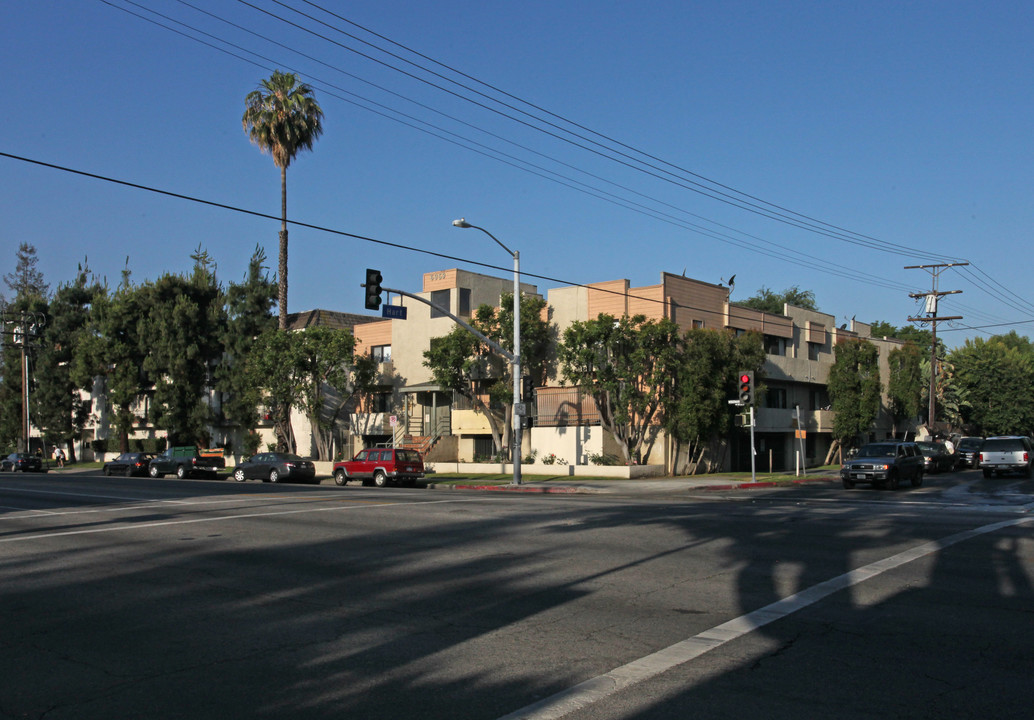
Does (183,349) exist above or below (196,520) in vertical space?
above

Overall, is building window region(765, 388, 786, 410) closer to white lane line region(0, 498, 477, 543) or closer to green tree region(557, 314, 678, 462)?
green tree region(557, 314, 678, 462)

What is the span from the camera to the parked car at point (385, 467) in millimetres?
34312

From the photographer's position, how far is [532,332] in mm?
40250

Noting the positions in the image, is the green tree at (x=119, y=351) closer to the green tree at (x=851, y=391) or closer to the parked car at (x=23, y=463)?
the parked car at (x=23, y=463)

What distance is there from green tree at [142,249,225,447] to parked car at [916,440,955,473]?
42127 millimetres

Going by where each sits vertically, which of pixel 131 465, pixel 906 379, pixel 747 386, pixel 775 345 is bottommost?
pixel 131 465

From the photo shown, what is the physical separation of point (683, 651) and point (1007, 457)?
35202 mm

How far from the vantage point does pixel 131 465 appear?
4672 centimetres

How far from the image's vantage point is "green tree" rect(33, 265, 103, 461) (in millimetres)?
64500

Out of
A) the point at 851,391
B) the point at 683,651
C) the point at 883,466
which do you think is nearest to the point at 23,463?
the point at 851,391

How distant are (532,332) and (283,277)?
14.8 m

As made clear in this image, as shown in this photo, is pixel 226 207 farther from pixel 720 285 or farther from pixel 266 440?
pixel 266 440

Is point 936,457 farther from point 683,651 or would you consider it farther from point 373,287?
point 683,651

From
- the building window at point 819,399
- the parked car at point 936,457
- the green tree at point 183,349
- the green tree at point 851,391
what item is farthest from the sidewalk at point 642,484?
the green tree at point 183,349
